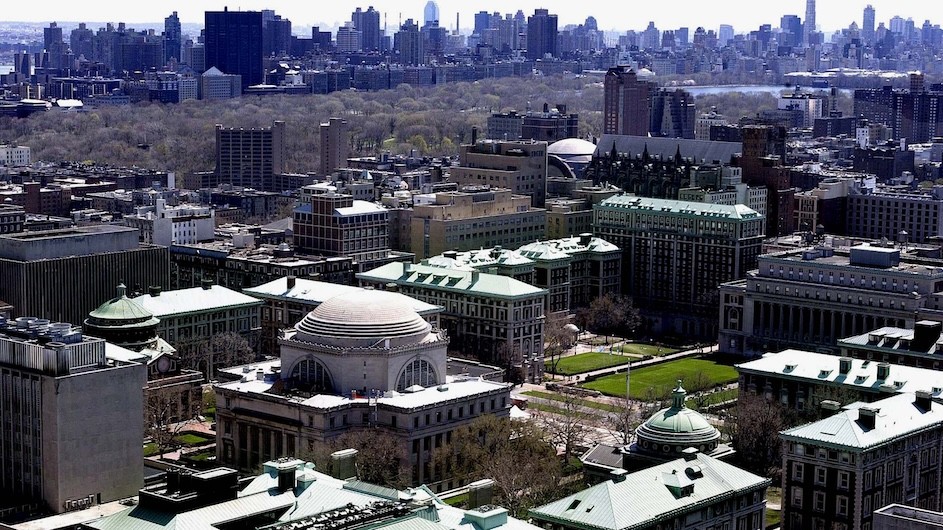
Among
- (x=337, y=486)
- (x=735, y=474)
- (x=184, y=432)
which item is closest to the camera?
(x=337, y=486)

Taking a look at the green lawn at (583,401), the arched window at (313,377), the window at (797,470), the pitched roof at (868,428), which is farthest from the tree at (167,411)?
the pitched roof at (868,428)

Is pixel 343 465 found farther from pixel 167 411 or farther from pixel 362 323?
pixel 167 411

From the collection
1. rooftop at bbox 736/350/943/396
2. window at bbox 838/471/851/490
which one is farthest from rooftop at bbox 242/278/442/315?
window at bbox 838/471/851/490

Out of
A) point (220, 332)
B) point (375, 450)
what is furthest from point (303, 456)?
point (220, 332)

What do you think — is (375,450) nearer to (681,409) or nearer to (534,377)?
(681,409)

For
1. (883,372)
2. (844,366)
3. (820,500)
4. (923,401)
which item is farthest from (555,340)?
(820,500)

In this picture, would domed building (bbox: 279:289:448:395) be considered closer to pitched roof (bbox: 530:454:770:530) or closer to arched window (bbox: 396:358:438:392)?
arched window (bbox: 396:358:438:392)
